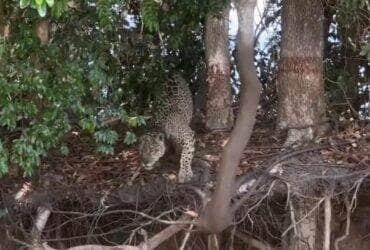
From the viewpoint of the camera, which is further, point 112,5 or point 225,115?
point 225,115

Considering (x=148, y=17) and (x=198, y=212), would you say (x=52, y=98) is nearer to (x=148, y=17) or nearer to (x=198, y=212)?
(x=148, y=17)

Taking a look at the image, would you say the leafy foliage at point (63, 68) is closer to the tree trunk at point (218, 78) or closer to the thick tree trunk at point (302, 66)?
the thick tree trunk at point (302, 66)

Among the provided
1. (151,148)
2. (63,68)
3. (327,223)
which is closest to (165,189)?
(151,148)

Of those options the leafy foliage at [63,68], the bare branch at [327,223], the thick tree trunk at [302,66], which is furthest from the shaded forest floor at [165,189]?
the leafy foliage at [63,68]

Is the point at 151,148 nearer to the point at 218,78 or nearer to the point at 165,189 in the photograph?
the point at 165,189

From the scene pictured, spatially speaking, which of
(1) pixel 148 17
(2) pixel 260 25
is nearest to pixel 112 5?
(1) pixel 148 17

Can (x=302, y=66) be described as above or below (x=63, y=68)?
above

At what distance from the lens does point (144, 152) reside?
711cm

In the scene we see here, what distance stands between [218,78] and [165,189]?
2112 mm

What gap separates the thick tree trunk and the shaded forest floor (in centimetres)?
31

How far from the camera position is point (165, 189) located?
22.2ft

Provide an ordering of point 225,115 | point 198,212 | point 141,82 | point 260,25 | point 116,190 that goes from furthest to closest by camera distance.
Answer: point 260,25, point 225,115, point 141,82, point 116,190, point 198,212

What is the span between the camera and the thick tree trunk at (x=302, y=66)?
7.65m

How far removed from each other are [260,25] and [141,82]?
223cm
